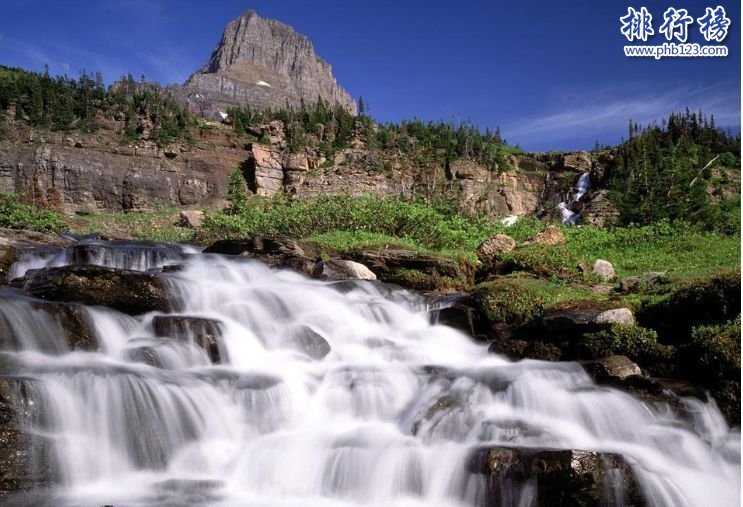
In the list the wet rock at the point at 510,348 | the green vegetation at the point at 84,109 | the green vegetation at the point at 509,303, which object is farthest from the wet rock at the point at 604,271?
the green vegetation at the point at 84,109

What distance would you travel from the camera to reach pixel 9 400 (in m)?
6.52

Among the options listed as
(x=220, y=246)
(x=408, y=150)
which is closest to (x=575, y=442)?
(x=220, y=246)

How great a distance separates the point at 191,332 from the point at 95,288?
2079 millimetres

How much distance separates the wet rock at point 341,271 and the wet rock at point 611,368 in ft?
26.3

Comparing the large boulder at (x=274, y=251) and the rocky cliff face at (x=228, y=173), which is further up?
the rocky cliff face at (x=228, y=173)

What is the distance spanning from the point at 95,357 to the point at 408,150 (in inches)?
2248

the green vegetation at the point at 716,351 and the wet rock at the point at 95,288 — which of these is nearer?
the green vegetation at the point at 716,351

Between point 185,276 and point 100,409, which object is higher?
point 185,276

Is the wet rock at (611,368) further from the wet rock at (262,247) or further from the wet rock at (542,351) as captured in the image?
the wet rock at (262,247)

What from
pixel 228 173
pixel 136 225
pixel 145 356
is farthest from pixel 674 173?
pixel 228 173

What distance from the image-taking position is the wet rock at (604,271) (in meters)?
16.0

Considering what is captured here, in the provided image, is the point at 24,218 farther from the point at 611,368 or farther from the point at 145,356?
the point at 611,368

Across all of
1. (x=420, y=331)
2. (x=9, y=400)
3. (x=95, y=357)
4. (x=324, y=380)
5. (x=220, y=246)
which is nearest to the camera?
(x=9, y=400)

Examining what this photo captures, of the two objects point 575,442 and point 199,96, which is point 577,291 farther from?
point 199,96
